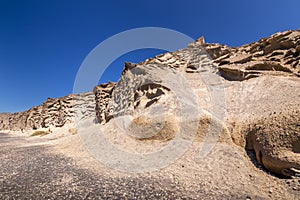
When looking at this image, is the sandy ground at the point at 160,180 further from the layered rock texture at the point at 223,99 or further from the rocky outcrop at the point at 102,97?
the rocky outcrop at the point at 102,97

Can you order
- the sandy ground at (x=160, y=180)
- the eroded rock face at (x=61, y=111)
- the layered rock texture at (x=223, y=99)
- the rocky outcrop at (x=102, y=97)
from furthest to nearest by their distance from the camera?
the eroded rock face at (x=61, y=111)
the rocky outcrop at (x=102, y=97)
the layered rock texture at (x=223, y=99)
the sandy ground at (x=160, y=180)

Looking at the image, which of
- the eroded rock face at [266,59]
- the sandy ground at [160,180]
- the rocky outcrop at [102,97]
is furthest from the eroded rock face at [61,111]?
the sandy ground at [160,180]

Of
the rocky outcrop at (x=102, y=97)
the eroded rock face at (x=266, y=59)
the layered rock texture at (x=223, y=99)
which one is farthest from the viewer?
the rocky outcrop at (x=102, y=97)

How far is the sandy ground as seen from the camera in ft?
15.7

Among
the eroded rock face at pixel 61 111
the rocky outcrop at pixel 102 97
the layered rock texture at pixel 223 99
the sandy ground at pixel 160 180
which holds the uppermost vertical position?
the eroded rock face at pixel 61 111

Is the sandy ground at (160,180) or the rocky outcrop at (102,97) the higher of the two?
the rocky outcrop at (102,97)

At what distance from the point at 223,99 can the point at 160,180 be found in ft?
28.1

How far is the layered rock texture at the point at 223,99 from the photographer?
259 inches

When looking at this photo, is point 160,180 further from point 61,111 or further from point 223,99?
point 61,111

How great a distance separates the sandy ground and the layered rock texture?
2.65ft

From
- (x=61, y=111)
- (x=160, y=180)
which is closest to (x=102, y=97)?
(x=61, y=111)

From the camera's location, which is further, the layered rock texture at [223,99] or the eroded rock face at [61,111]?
the eroded rock face at [61,111]

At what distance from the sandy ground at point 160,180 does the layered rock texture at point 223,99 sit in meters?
0.81

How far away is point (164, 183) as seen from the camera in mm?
5555
